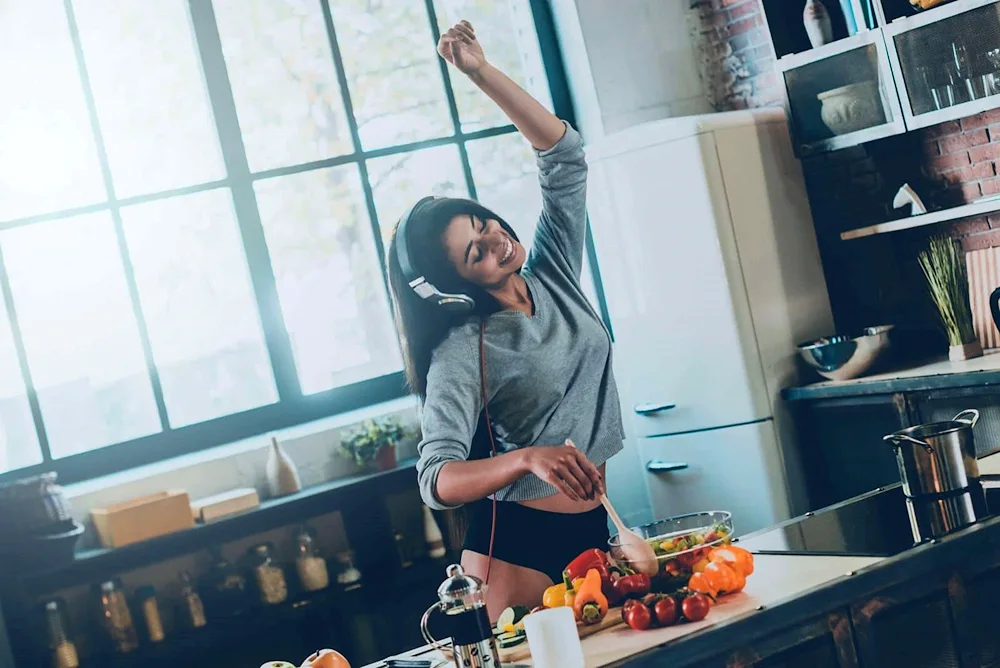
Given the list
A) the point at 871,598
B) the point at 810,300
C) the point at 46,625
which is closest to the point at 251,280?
the point at 46,625

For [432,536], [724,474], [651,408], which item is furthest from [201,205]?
[724,474]

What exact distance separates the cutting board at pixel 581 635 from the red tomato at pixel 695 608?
0.16 m

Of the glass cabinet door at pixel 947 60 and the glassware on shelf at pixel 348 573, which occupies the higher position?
the glass cabinet door at pixel 947 60

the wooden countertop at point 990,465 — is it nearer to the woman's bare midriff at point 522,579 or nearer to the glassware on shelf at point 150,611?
the woman's bare midriff at point 522,579

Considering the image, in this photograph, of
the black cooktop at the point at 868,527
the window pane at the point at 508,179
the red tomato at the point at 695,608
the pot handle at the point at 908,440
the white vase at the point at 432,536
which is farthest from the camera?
the window pane at the point at 508,179

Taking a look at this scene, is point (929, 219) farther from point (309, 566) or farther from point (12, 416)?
point (12, 416)

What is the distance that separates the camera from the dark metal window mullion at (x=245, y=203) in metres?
4.63

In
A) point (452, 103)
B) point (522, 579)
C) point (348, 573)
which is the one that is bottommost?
point (348, 573)

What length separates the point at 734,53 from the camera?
16.3 feet

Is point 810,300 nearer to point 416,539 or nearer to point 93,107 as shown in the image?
point 416,539

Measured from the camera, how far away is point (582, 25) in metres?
4.97

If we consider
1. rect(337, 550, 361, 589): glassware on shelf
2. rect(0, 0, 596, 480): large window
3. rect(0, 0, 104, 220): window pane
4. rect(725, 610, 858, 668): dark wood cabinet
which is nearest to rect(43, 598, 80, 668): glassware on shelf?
rect(0, 0, 596, 480): large window

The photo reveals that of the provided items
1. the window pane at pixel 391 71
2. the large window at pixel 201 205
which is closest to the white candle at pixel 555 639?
the large window at pixel 201 205

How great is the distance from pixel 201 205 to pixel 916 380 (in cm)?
276
